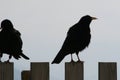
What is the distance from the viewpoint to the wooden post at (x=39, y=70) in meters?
3.72

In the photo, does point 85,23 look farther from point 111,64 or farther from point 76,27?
point 111,64

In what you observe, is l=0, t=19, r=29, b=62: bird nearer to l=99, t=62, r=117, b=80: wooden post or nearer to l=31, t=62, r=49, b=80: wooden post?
l=31, t=62, r=49, b=80: wooden post

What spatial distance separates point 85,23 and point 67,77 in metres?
4.00

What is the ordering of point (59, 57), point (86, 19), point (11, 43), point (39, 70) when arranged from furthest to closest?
point (86, 19)
point (11, 43)
point (59, 57)
point (39, 70)

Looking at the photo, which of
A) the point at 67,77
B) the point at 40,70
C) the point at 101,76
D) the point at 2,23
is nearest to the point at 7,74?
the point at 40,70

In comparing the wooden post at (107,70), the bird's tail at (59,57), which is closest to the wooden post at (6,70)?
the wooden post at (107,70)

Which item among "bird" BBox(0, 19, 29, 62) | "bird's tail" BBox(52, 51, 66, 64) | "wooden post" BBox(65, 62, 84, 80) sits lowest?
"wooden post" BBox(65, 62, 84, 80)

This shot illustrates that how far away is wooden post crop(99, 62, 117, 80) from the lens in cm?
380

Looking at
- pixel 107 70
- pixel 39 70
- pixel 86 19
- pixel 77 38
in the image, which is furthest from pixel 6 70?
pixel 86 19

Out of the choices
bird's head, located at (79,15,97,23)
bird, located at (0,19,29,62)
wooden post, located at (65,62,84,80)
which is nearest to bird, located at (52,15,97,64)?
bird's head, located at (79,15,97,23)

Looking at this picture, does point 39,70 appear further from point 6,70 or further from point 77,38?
point 77,38

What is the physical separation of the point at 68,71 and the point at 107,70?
431 millimetres

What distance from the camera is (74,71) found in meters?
3.78

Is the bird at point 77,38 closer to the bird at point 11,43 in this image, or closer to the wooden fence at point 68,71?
the bird at point 11,43
